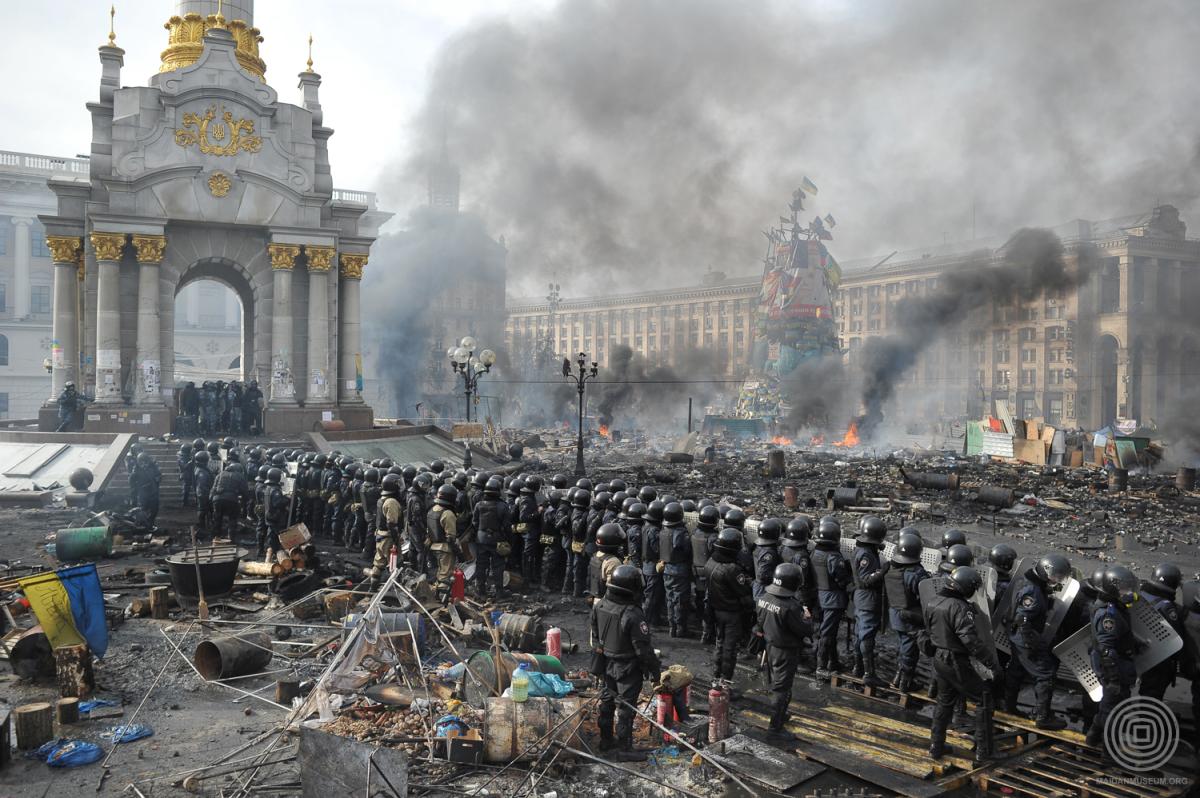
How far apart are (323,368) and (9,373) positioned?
1563 inches

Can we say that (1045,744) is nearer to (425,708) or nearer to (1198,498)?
(425,708)

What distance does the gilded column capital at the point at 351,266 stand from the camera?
102ft

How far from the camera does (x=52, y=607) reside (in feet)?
27.5

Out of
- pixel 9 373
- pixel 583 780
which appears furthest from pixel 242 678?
pixel 9 373

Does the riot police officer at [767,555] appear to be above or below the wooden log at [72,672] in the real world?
above

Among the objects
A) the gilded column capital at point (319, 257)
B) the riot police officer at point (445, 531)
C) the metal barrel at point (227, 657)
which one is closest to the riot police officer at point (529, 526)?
the riot police officer at point (445, 531)

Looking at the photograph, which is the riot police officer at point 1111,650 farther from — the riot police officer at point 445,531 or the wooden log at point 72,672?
the wooden log at point 72,672

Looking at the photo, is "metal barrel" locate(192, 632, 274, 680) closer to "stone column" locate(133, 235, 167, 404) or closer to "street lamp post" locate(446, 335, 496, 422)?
"street lamp post" locate(446, 335, 496, 422)

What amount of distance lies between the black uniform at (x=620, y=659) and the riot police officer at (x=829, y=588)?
2.82 metres

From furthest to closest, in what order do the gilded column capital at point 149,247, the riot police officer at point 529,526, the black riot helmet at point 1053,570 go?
1. the gilded column capital at point 149,247
2. the riot police officer at point 529,526
3. the black riot helmet at point 1053,570

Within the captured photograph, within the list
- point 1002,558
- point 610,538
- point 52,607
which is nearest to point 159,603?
point 52,607

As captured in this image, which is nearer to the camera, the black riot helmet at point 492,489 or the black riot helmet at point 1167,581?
the black riot helmet at point 1167,581

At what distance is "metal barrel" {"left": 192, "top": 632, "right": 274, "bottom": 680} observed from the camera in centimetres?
856

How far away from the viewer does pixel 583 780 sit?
6512mm
